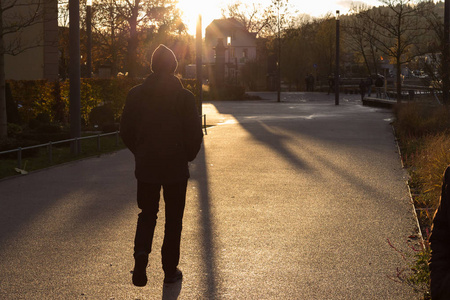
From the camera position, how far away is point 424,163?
10.6 metres

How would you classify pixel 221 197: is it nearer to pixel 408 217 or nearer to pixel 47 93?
pixel 408 217

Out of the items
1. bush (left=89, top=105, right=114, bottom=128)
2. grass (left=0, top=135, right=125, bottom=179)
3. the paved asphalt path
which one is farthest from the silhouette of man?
bush (left=89, top=105, right=114, bottom=128)

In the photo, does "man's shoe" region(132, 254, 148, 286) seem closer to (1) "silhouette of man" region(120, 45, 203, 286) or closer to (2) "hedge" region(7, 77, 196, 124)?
(1) "silhouette of man" region(120, 45, 203, 286)

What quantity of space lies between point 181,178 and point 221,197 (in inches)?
176

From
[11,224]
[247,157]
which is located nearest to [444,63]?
[247,157]

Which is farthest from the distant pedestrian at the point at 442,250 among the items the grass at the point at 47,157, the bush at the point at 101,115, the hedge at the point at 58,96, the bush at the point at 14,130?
the bush at the point at 101,115

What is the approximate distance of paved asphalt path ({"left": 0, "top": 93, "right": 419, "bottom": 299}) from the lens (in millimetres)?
5434

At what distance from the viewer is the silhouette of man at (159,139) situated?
525 cm

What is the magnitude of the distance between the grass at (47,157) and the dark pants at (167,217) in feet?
23.7

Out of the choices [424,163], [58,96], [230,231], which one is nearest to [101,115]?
[58,96]

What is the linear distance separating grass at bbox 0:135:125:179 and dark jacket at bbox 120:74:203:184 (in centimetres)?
734

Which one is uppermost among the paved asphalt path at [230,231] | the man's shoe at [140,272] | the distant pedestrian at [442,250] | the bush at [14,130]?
the distant pedestrian at [442,250]

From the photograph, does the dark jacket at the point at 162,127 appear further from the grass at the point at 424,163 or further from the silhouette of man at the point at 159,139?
the grass at the point at 424,163

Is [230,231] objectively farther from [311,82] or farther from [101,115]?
[311,82]
